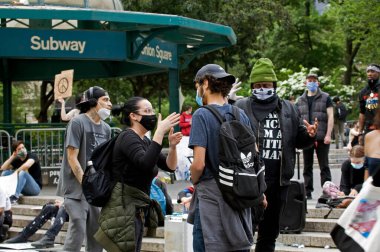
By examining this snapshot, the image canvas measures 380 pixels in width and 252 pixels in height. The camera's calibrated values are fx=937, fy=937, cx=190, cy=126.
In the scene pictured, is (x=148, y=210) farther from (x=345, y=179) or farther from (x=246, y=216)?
(x=345, y=179)

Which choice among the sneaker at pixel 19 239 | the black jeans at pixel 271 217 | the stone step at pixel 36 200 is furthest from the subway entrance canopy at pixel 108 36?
the black jeans at pixel 271 217

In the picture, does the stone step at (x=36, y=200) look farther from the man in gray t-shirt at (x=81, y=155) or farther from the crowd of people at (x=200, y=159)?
the crowd of people at (x=200, y=159)

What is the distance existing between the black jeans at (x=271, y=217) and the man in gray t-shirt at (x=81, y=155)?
6.04 feet

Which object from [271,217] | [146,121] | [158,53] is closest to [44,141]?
[158,53]

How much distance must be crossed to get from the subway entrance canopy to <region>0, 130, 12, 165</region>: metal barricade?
166 cm

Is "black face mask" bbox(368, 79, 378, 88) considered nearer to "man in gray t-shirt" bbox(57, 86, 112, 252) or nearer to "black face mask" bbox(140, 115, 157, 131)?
"man in gray t-shirt" bbox(57, 86, 112, 252)

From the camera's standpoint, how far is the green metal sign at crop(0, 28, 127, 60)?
18609 millimetres

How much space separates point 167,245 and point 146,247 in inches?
54.2

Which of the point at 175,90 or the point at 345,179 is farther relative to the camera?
the point at 175,90

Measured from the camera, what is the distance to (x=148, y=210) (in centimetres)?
841

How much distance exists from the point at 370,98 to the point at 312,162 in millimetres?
1410

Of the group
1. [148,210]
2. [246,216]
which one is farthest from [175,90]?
[246,216]

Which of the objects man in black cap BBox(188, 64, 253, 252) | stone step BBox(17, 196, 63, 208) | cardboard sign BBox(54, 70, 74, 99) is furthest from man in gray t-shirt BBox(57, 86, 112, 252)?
stone step BBox(17, 196, 63, 208)

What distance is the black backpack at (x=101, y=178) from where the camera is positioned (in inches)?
318
